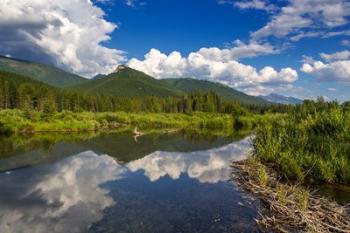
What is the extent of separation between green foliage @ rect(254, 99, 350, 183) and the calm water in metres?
3.85

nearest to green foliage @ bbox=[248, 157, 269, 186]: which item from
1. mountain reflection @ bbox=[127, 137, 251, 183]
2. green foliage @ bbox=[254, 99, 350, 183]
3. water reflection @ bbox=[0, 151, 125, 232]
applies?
green foliage @ bbox=[254, 99, 350, 183]

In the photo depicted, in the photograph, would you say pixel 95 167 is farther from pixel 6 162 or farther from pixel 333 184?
pixel 333 184

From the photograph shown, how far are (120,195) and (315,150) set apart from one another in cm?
1272

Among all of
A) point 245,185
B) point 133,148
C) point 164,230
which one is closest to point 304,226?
point 164,230

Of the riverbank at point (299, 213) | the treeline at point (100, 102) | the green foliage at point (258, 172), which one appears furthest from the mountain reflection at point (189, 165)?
the treeline at point (100, 102)

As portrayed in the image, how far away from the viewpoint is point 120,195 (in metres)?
20.8

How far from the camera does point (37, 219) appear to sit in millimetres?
16250

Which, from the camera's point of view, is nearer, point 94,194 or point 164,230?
point 164,230

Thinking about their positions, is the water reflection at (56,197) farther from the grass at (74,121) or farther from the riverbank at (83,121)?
the grass at (74,121)

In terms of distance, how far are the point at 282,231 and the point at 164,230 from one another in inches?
180

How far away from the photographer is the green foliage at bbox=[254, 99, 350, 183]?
2114cm

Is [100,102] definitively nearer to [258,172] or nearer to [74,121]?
[74,121]

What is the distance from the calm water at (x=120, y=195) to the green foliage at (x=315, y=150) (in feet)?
12.6

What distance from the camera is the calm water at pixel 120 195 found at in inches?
608
